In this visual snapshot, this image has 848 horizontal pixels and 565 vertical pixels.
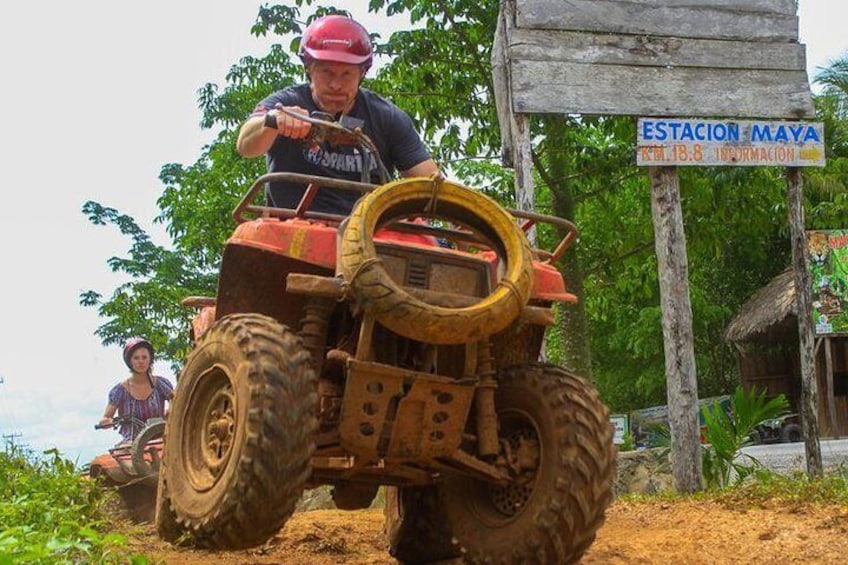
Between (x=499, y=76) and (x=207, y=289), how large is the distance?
17.7 m

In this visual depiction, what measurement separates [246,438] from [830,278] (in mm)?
19497

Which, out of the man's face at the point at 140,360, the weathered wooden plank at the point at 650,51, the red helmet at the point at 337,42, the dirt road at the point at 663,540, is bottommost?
the dirt road at the point at 663,540

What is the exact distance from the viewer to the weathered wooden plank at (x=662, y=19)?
8.78 meters

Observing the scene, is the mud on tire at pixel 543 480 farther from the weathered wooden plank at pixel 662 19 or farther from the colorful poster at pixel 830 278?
the colorful poster at pixel 830 278

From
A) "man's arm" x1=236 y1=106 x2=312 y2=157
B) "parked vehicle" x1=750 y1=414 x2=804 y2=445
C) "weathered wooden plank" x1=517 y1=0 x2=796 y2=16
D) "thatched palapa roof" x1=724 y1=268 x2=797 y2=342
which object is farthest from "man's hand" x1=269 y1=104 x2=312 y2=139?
"parked vehicle" x1=750 y1=414 x2=804 y2=445

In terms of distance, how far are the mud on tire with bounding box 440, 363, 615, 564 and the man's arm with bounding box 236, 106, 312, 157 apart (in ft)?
4.24

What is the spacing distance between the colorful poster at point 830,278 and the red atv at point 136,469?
15.5m

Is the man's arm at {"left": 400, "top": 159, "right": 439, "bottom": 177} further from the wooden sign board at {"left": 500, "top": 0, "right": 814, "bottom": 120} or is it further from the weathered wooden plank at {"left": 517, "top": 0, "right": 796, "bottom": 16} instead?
the weathered wooden plank at {"left": 517, "top": 0, "right": 796, "bottom": 16}

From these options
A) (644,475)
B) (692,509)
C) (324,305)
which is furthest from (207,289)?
(324,305)

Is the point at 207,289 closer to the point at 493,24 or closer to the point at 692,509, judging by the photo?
the point at 493,24

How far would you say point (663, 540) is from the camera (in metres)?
6.13

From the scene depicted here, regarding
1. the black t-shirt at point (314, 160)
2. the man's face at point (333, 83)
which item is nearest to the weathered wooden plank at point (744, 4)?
the black t-shirt at point (314, 160)

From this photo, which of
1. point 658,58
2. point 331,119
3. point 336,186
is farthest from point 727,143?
point 336,186

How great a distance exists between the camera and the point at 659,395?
27828 mm
